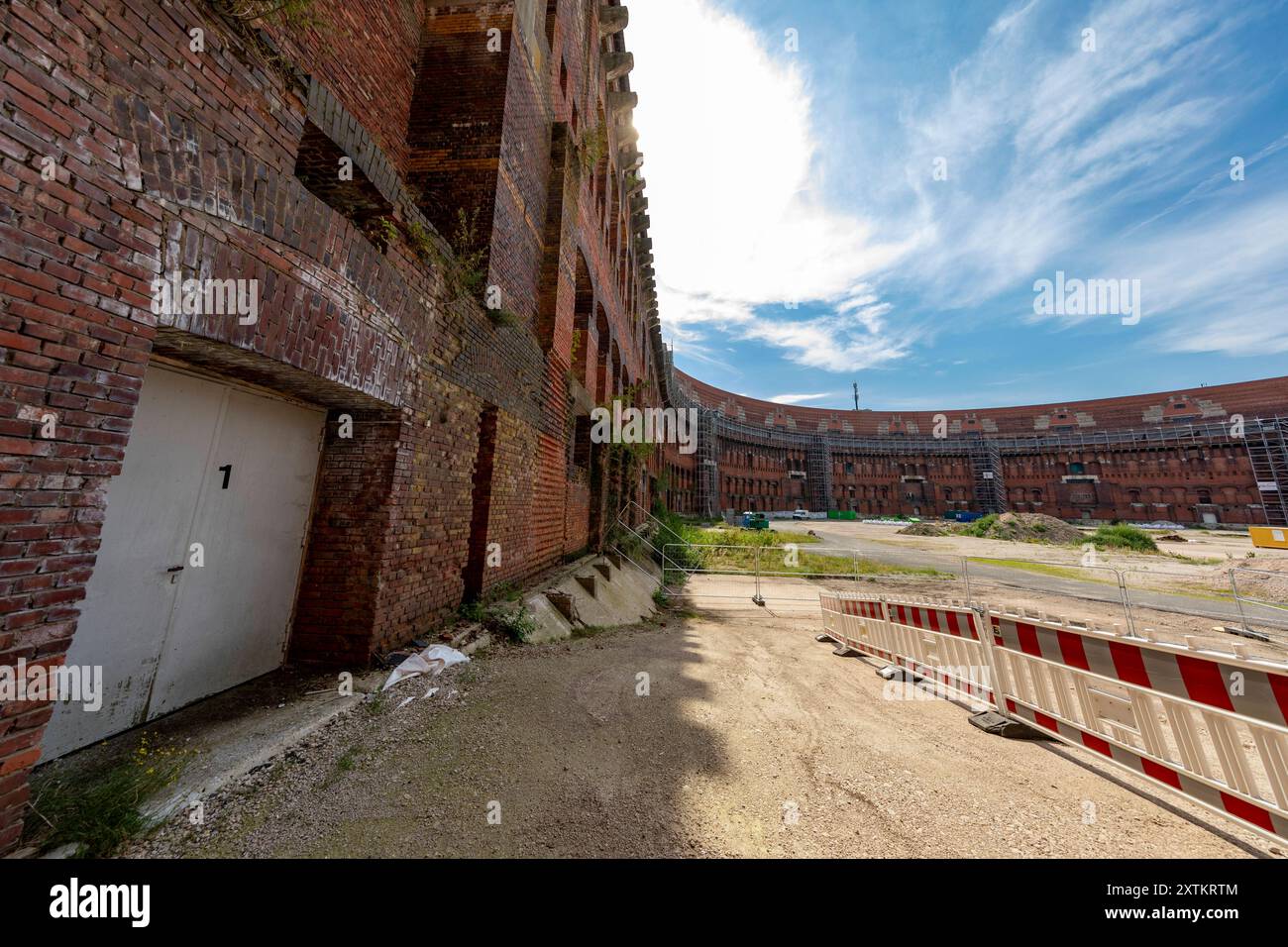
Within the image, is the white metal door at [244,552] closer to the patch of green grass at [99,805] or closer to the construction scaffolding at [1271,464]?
the patch of green grass at [99,805]

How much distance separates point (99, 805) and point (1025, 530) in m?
42.6

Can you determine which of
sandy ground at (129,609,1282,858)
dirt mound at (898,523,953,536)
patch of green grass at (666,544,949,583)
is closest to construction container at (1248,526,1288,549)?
patch of green grass at (666,544,949,583)

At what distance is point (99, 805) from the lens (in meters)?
1.86

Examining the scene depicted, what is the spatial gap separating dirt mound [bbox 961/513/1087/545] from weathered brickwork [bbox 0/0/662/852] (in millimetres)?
36038

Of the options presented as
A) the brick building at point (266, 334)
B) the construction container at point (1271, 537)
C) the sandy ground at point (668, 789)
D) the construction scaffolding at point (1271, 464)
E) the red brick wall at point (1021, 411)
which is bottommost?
the sandy ground at point (668, 789)

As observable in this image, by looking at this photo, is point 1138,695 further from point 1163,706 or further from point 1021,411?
point 1021,411

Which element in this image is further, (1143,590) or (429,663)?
(1143,590)

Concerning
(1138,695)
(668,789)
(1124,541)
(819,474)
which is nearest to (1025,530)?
(1124,541)

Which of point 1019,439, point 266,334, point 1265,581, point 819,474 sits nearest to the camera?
point 266,334

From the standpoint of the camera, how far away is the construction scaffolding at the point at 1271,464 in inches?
1823

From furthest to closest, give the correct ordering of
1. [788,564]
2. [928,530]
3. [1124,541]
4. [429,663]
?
[928,530], [1124,541], [788,564], [429,663]

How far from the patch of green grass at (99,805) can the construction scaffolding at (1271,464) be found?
78.8 meters

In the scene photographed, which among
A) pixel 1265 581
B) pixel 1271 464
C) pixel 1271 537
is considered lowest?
pixel 1265 581

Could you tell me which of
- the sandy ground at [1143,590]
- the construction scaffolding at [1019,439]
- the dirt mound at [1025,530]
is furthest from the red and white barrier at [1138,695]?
the construction scaffolding at [1019,439]
